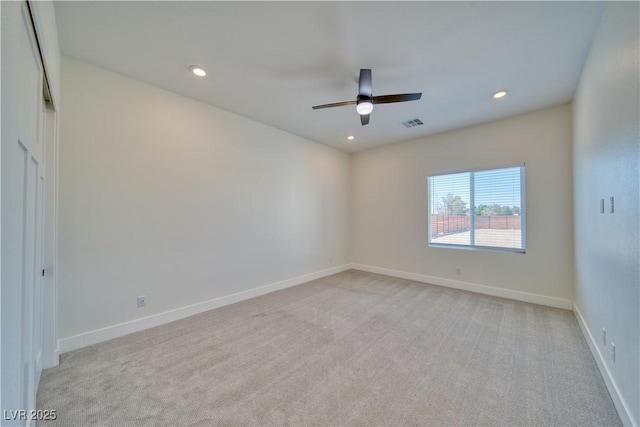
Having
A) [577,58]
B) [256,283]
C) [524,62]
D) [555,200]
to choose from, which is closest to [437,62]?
[524,62]

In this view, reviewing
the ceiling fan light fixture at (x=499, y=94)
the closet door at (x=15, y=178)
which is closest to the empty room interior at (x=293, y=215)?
the closet door at (x=15, y=178)

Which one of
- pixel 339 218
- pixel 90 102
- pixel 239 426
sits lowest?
pixel 239 426

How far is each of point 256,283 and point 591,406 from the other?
366 cm

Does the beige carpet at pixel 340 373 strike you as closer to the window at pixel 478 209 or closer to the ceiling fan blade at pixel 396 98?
the window at pixel 478 209

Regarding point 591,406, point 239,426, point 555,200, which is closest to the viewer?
point 239,426

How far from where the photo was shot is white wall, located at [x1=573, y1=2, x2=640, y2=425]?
4.71 feet

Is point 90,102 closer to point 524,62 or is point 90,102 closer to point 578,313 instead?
point 524,62

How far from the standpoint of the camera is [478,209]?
4.14 metres

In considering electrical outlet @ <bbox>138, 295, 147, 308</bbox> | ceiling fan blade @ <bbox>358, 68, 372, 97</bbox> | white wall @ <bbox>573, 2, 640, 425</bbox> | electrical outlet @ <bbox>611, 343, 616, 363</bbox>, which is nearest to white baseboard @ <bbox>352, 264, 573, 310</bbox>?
white wall @ <bbox>573, 2, 640, 425</bbox>

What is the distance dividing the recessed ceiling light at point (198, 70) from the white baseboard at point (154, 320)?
Answer: 2762 mm

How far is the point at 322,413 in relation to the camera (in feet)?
5.28

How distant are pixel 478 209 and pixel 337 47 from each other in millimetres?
3487

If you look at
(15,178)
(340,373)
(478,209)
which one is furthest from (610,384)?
(15,178)

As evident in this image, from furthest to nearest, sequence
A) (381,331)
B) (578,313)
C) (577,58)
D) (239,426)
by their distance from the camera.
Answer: (578,313) → (381,331) → (577,58) → (239,426)
